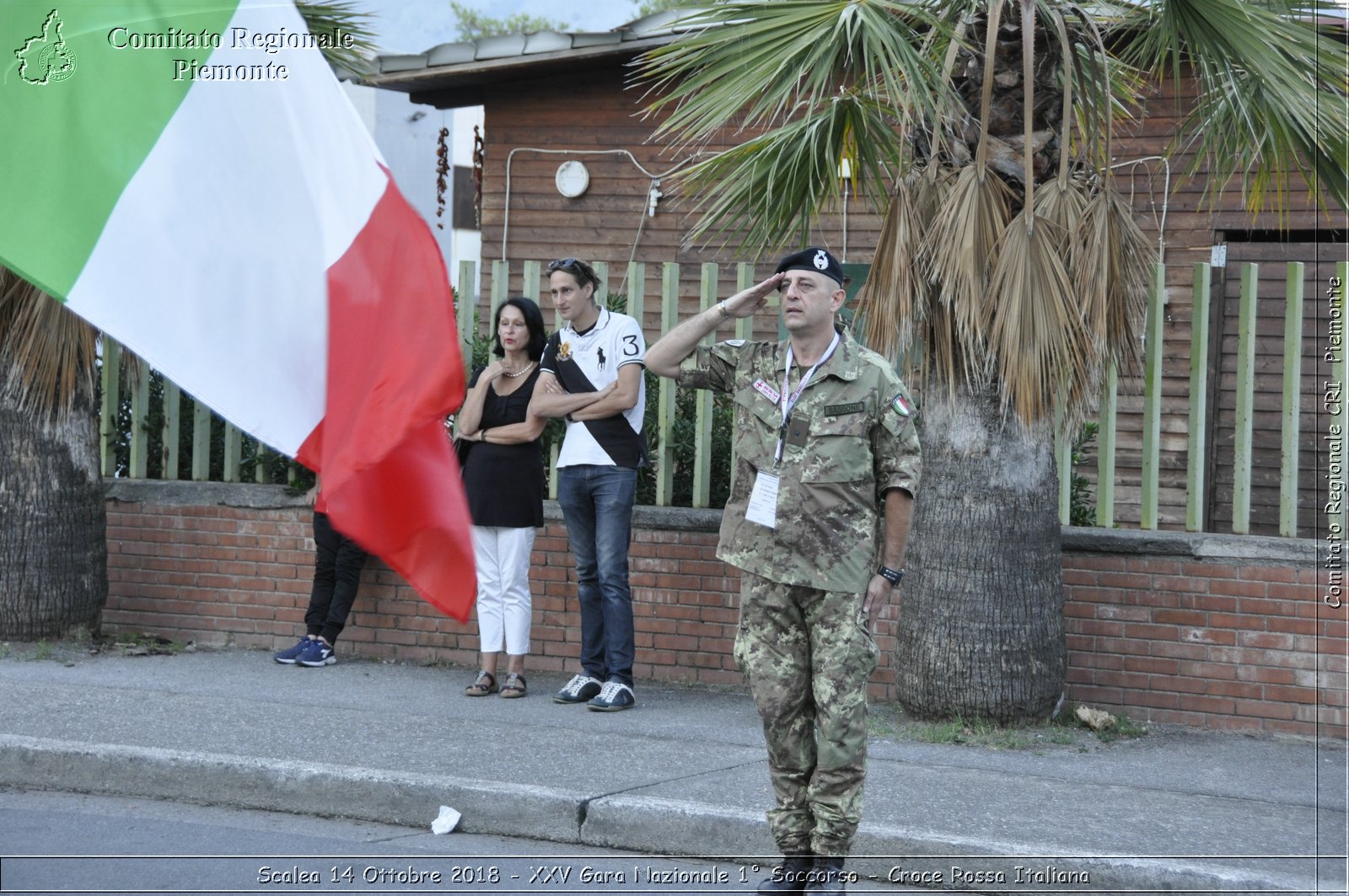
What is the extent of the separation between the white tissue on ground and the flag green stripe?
9.87 feet

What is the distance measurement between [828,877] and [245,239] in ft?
9.13

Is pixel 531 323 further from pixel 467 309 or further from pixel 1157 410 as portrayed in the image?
pixel 1157 410

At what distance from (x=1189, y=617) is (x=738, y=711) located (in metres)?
2.42

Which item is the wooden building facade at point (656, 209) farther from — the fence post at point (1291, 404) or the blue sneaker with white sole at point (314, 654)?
the blue sneaker with white sole at point (314, 654)

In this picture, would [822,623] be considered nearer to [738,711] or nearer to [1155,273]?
[738,711]

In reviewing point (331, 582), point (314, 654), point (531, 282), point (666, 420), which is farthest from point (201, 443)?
point (666, 420)

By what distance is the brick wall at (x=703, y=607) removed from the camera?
24.5ft

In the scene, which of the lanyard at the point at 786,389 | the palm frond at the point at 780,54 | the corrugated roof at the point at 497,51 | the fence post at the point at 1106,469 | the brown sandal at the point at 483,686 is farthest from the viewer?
the corrugated roof at the point at 497,51

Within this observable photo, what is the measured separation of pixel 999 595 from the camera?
7242mm

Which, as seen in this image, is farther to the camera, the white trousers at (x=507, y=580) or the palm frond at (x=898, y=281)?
the white trousers at (x=507, y=580)

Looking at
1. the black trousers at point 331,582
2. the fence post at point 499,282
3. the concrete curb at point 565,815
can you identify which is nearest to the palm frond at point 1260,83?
the concrete curb at point 565,815

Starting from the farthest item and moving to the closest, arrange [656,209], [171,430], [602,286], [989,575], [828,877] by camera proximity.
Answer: [656,209] → [171,430] → [602,286] → [989,575] → [828,877]

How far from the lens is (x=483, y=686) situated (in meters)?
8.23

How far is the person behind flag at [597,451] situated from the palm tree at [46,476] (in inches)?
127
